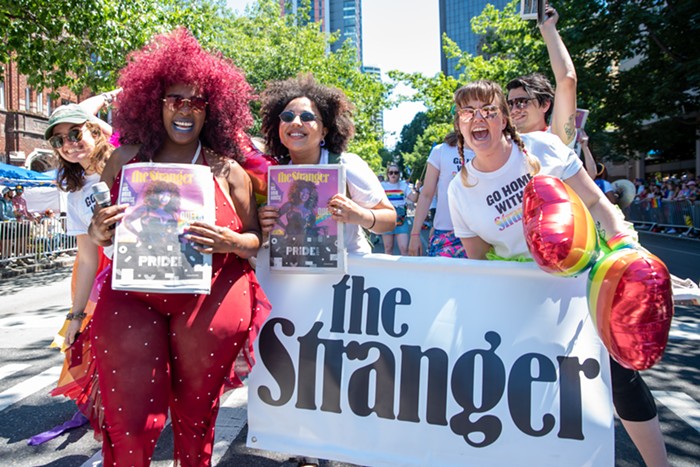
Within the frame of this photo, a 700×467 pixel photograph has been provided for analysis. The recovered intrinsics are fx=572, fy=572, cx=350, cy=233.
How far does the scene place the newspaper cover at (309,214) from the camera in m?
2.60

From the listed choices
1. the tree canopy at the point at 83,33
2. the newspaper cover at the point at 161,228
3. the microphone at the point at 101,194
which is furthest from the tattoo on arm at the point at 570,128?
the tree canopy at the point at 83,33

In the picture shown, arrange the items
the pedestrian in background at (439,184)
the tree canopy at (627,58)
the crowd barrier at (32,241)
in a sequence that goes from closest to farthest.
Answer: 1. the pedestrian in background at (439,184)
2. the crowd barrier at (32,241)
3. the tree canopy at (627,58)

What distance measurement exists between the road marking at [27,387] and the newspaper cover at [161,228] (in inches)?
110

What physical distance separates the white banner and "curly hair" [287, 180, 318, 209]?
0.36 m

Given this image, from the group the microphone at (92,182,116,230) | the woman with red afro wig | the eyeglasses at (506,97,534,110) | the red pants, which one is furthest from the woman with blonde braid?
the microphone at (92,182,116,230)

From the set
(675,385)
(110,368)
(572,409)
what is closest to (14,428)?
(110,368)

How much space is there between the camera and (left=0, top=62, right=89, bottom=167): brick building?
2719 cm

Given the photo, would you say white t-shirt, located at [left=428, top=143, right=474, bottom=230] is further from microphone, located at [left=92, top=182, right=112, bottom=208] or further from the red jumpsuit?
microphone, located at [left=92, top=182, right=112, bottom=208]

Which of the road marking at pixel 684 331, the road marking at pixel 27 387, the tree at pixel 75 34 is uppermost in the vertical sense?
the tree at pixel 75 34

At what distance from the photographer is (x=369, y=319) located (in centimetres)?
270

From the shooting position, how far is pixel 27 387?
183 inches

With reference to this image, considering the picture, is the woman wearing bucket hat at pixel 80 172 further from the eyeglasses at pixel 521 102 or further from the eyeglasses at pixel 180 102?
the eyeglasses at pixel 521 102

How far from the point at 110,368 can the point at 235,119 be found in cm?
121

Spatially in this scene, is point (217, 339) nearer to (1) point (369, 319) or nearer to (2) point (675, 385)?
(1) point (369, 319)
